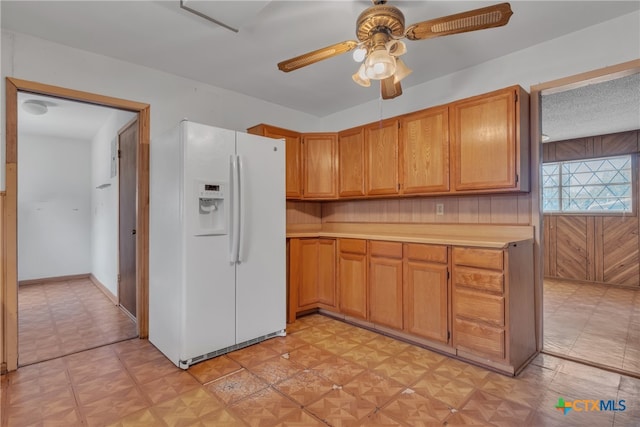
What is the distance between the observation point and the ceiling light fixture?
3654 mm

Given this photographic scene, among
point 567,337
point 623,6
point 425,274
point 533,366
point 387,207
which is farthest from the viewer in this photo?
point 387,207

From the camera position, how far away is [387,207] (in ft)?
11.8

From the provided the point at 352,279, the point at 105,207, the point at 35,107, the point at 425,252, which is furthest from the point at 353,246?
the point at 35,107

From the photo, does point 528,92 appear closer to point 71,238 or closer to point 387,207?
point 387,207

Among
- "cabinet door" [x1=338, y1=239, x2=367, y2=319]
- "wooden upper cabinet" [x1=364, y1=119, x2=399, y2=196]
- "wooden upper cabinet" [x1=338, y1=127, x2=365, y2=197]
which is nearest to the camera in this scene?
"cabinet door" [x1=338, y1=239, x2=367, y2=319]

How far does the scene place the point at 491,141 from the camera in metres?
2.52

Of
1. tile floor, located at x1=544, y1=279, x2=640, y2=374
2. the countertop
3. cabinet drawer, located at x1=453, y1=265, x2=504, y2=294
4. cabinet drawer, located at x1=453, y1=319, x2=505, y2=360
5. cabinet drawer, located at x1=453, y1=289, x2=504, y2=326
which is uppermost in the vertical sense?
the countertop

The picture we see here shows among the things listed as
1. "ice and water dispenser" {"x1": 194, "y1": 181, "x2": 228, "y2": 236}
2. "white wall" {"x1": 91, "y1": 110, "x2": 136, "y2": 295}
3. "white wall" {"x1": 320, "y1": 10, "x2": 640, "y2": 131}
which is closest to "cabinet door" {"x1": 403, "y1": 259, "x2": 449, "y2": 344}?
"ice and water dispenser" {"x1": 194, "y1": 181, "x2": 228, "y2": 236}

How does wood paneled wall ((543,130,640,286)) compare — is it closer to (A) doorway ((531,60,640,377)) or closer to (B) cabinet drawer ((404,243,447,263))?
(A) doorway ((531,60,640,377))

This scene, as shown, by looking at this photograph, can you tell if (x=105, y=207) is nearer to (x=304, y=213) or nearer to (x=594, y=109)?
(x=304, y=213)

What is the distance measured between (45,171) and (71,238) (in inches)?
45.7

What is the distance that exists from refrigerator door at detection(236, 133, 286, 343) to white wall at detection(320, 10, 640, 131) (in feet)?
5.39

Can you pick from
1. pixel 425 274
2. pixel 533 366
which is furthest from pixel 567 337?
pixel 425 274

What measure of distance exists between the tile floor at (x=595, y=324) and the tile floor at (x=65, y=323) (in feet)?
12.6
